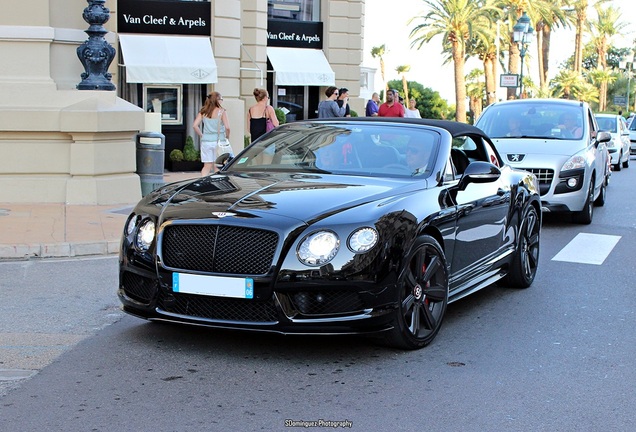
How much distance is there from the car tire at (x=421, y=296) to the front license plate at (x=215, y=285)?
0.96 meters

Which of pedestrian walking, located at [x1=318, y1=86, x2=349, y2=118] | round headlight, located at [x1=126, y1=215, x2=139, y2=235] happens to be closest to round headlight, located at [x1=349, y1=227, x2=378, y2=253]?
round headlight, located at [x1=126, y1=215, x2=139, y2=235]

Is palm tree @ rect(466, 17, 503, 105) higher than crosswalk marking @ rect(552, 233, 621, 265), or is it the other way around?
palm tree @ rect(466, 17, 503, 105)

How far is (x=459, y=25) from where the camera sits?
4906 centimetres

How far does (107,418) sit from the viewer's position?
15.9 ft

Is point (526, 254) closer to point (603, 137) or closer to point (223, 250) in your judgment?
point (223, 250)

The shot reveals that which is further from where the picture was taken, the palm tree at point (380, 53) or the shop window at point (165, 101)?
the palm tree at point (380, 53)

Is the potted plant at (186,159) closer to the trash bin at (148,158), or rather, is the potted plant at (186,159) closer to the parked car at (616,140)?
the trash bin at (148,158)

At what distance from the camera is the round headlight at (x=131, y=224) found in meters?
6.38

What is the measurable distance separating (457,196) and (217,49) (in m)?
18.0

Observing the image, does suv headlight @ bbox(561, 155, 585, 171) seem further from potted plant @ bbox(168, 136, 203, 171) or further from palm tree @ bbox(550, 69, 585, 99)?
palm tree @ bbox(550, 69, 585, 99)

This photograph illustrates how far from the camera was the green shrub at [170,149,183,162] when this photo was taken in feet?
73.7

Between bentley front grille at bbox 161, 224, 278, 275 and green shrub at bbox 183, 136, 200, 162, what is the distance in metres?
16.8

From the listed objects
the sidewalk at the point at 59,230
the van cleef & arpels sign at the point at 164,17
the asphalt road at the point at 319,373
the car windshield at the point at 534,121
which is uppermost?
the van cleef & arpels sign at the point at 164,17

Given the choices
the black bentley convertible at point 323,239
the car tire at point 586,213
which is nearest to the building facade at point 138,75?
the car tire at point 586,213
